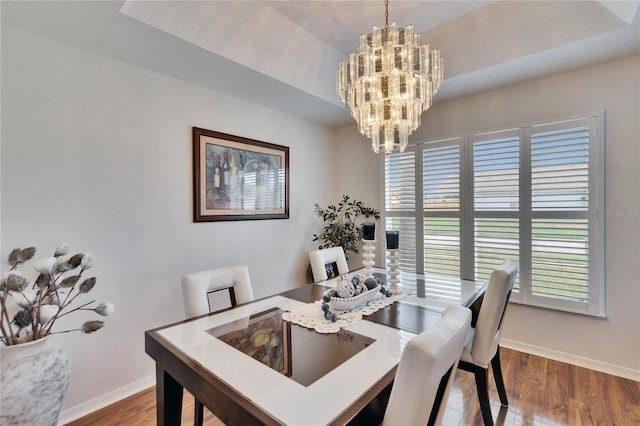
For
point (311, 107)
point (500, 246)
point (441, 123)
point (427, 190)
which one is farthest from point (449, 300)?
point (311, 107)

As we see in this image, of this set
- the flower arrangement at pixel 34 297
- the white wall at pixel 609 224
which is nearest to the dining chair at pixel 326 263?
the flower arrangement at pixel 34 297

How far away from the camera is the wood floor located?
1793mm

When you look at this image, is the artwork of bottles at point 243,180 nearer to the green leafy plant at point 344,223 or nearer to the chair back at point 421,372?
the green leafy plant at point 344,223

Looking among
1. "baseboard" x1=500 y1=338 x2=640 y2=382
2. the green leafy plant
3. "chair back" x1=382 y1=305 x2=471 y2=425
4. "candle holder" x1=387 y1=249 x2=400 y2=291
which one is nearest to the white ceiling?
the green leafy plant

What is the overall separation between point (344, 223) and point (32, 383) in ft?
9.73

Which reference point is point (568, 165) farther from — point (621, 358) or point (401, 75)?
point (401, 75)

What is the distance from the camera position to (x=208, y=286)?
1.66 m

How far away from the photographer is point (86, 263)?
5.02 feet

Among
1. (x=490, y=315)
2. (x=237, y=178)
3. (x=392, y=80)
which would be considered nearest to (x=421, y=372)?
(x=490, y=315)

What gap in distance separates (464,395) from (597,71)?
2.73 meters

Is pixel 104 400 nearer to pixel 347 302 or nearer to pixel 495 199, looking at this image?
pixel 347 302

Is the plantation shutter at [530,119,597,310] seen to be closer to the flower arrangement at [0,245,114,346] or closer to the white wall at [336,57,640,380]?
the white wall at [336,57,640,380]

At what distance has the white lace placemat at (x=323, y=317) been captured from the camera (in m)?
1.38

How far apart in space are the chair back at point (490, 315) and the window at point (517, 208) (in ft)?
4.03
